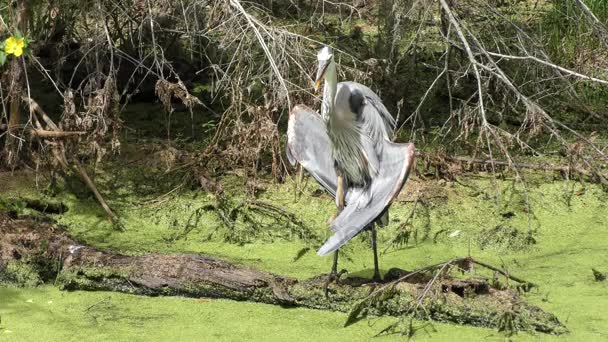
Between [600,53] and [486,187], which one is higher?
[600,53]

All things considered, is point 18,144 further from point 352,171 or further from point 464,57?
point 464,57

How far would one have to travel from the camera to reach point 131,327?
3490 mm

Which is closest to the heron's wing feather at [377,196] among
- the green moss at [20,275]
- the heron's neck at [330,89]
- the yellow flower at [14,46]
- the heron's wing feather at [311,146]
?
the heron's wing feather at [311,146]

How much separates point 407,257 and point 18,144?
2.00 m

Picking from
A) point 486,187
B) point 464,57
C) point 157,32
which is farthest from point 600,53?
point 157,32

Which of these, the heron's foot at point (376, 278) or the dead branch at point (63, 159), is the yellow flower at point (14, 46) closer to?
the dead branch at point (63, 159)

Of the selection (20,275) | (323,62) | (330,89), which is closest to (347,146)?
(330,89)

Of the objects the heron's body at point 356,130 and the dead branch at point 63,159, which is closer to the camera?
the heron's body at point 356,130

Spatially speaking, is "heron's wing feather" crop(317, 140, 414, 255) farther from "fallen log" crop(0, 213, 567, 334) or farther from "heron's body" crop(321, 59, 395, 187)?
"fallen log" crop(0, 213, 567, 334)

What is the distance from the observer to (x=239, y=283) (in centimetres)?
371

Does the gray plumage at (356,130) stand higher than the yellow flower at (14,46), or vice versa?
the yellow flower at (14,46)

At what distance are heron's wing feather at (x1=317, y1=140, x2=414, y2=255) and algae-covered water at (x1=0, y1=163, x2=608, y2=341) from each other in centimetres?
31

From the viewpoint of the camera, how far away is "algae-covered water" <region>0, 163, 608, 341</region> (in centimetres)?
345

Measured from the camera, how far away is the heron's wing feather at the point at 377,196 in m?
3.52
